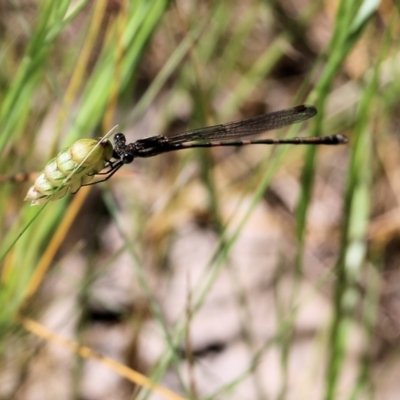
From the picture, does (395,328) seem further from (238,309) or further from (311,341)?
(238,309)

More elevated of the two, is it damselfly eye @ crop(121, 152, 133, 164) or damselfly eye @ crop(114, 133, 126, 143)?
damselfly eye @ crop(114, 133, 126, 143)

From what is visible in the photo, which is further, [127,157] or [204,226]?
[204,226]

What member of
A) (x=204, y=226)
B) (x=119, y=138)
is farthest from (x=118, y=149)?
(x=204, y=226)

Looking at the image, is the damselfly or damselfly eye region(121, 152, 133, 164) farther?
damselfly eye region(121, 152, 133, 164)

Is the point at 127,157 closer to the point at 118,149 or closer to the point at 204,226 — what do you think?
the point at 118,149

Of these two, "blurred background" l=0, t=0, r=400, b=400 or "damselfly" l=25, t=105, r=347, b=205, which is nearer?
"damselfly" l=25, t=105, r=347, b=205
